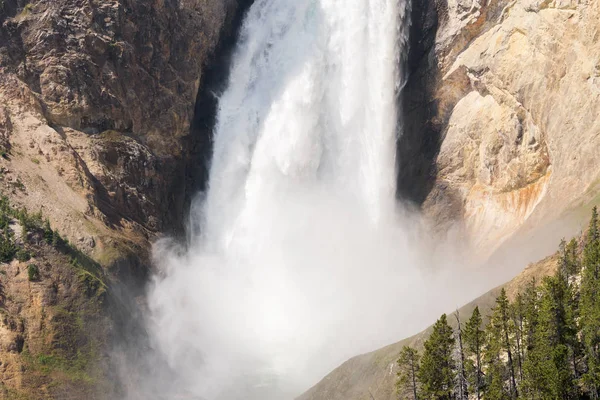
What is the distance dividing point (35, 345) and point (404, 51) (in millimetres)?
41310

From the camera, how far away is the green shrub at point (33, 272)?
5169 cm

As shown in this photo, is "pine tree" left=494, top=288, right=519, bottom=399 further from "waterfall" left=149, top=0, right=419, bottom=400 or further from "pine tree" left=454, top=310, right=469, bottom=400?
"waterfall" left=149, top=0, right=419, bottom=400

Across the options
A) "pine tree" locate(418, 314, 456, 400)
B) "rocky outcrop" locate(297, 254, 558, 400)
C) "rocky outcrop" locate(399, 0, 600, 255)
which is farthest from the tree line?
"rocky outcrop" locate(399, 0, 600, 255)

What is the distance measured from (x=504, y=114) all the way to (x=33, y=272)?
37.5m

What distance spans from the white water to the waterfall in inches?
4.8

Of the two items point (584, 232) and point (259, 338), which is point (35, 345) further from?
point (584, 232)

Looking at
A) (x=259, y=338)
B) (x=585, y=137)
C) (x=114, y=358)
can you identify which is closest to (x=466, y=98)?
(x=585, y=137)

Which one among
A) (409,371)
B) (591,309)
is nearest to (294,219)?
(409,371)

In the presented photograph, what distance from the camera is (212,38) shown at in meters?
74.2

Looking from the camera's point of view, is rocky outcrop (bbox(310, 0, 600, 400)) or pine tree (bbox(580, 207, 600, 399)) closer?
pine tree (bbox(580, 207, 600, 399))

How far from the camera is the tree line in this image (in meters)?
31.1

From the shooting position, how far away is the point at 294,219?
69.2m

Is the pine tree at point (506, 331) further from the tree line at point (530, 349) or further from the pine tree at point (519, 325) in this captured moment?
the pine tree at point (519, 325)

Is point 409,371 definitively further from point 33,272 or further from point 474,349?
point 33,272
